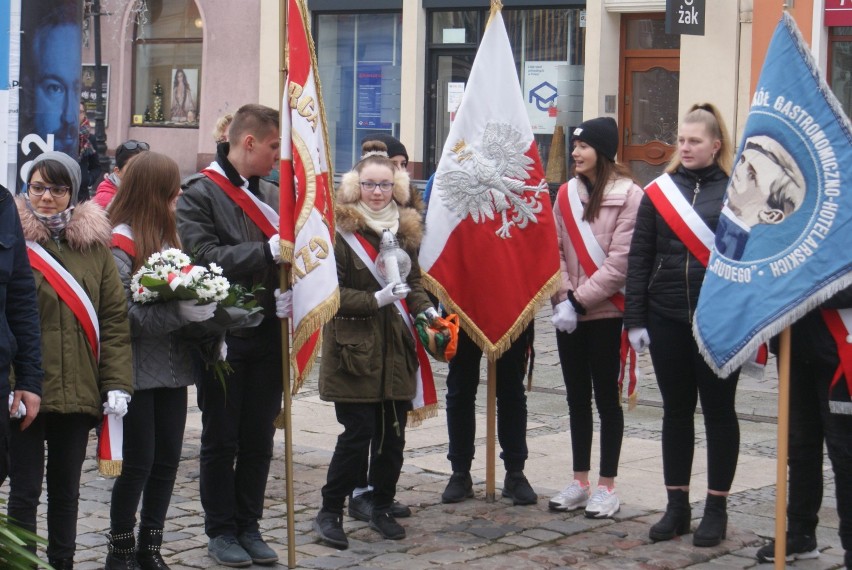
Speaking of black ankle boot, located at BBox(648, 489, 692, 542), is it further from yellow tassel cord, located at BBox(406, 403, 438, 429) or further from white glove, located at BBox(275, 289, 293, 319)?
white glove, located at BBox(275, 289, 293, 319)

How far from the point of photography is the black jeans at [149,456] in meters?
5.45

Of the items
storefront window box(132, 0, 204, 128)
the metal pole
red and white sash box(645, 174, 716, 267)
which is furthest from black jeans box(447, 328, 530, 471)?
storefront window box(132, 0, 204, 128)

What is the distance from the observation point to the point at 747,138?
18.7 feet

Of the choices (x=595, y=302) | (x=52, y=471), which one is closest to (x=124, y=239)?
(x=52, y=471)

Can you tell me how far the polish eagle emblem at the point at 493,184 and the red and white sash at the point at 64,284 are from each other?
2416 millimetres

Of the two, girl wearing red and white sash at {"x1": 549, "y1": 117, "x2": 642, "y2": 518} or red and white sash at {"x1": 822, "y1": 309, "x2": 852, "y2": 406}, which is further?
girl wearing red and white sash at {"x1": 549, "y1": 117, "x2": 642, "y2": 518}

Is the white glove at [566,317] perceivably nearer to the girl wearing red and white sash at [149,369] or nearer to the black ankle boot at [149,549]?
the girl wearing red and white sash at [149,369]

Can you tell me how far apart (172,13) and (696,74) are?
10004 millimetres

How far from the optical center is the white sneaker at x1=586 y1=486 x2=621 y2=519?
22.0 ft

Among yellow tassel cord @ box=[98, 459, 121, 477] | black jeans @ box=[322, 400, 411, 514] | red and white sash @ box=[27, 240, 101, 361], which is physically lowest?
black jeans @ box=[322, 400, 411, 514]

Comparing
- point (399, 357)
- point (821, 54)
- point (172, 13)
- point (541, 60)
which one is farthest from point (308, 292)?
point (172, 13)

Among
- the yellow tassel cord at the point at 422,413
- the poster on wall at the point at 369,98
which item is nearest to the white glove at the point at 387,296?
the yellow tassel cord at the point at 422,413

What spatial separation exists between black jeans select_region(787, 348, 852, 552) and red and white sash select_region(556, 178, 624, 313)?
1128 mm

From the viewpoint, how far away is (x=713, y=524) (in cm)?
625
